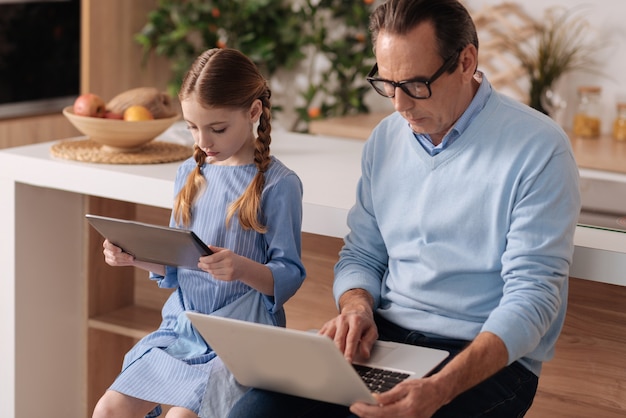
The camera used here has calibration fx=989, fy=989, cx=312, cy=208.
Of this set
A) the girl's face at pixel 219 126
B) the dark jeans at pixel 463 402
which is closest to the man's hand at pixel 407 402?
the dark jeans at pixel 463 402

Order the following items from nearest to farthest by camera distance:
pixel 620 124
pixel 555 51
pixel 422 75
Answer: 1. pixel 422 75
2. pixel 620 124
3. pixel 555 51

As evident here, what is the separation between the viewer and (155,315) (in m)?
2.56

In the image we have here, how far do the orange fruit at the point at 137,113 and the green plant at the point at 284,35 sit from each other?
2.05 m

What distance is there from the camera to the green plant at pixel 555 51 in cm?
378

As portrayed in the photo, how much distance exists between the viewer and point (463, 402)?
160 cm

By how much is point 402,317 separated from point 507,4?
2.49m

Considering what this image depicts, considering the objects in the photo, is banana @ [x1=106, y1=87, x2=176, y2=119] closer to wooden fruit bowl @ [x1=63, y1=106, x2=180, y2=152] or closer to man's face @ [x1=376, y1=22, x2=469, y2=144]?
wooden fruit bowl @ [x1=63, y1=106, x2=180, y2=152]

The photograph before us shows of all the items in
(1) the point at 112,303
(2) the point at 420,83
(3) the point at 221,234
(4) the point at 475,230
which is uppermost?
(2) the point at 420,83

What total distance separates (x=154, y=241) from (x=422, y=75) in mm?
537

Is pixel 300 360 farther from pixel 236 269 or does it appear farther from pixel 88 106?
pixel 88 106

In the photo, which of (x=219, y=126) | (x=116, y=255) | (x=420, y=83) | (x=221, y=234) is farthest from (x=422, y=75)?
(x=116, y=255)

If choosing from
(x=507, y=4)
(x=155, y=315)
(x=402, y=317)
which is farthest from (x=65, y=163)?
(x=507, y=4)

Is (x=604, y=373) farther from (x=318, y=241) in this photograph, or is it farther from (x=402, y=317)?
(x=318, y=241)

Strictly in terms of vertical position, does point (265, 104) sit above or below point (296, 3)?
Result: above
